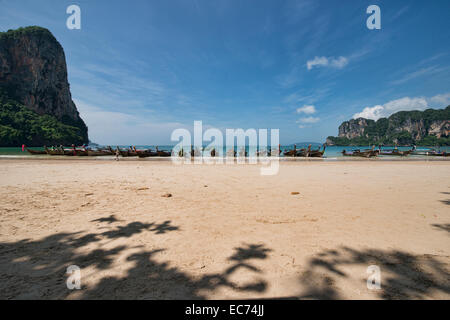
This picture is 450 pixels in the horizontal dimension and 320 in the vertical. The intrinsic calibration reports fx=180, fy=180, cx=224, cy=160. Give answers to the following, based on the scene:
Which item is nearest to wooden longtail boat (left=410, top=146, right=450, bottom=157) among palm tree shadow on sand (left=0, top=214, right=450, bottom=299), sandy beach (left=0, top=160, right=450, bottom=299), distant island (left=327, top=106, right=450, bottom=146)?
sandy beach (left=0, top=160, right=450, bottom=299)

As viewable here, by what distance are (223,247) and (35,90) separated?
137m

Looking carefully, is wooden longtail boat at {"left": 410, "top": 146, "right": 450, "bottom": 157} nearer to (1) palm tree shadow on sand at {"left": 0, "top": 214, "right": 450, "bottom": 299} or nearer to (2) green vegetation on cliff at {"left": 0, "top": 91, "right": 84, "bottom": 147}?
(1) palm tree shadow on sand at {"left": 0, "top": 214, "right": 450, "bottom": 299}

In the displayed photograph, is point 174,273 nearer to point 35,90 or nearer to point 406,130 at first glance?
point 35,90

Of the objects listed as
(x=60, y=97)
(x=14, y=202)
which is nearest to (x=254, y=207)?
(x=14, y=202)

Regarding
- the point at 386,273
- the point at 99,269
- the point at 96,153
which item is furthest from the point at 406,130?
the point at 99,269

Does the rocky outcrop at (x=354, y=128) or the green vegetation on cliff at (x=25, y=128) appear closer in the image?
the green vegetation on cliff at (x=25, y=128)

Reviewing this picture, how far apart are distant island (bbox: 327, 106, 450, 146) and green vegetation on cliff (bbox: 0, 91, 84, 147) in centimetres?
20305

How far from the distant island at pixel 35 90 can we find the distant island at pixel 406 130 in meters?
207

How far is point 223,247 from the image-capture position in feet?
10.7

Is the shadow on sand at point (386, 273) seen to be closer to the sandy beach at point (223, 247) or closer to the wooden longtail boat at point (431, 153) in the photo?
the sandy beach at point (223, 247)

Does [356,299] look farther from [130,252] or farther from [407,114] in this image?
[407,114]

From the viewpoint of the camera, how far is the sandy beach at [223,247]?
227 cm

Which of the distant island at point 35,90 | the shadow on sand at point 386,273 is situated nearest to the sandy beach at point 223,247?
the shadow on sand at point 386,273
